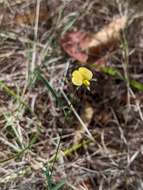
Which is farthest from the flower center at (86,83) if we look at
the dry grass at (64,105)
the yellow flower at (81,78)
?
the dry grass at (64,105)

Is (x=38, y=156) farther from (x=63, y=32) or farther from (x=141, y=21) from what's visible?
(x=141, y=21)

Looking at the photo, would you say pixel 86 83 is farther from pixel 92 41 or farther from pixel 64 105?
pixel 92 41

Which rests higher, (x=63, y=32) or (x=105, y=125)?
(x=63, y=32)

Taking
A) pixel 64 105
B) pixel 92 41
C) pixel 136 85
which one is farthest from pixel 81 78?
pixel 92 41

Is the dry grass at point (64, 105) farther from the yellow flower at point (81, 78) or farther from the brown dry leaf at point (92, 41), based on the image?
the yellow flower at point (81, 78)

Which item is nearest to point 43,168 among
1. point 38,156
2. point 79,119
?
point 38,156

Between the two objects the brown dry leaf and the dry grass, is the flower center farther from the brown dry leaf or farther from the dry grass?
the brown dry leaf
